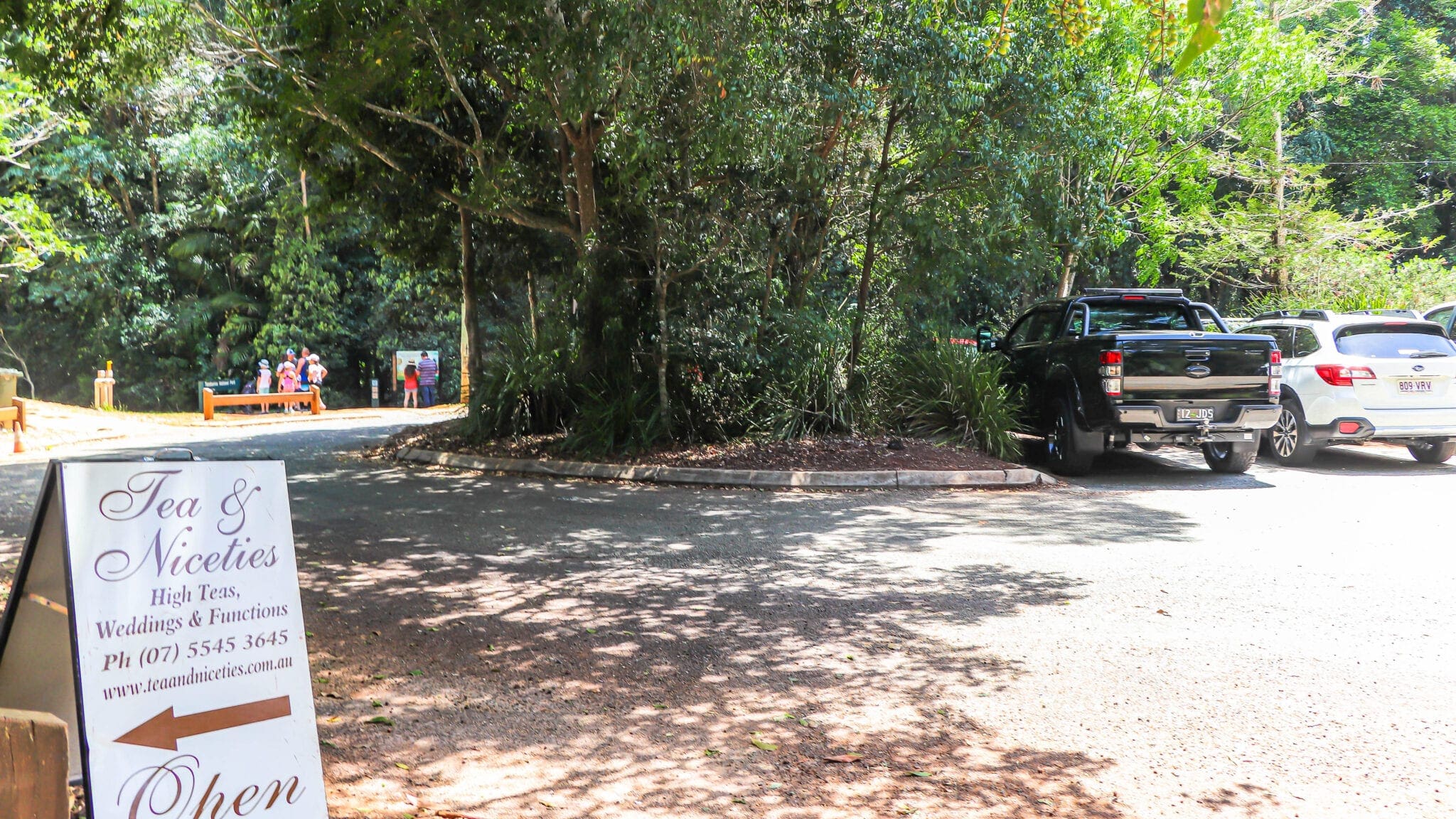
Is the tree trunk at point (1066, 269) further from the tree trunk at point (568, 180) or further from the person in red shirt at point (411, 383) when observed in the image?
the person in red shirt at point (411, 383)

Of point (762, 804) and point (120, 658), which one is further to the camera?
point (762, 804)

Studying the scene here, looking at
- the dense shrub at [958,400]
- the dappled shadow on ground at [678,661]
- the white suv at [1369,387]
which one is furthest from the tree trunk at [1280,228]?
the dappled shadow on ground at [678,661]

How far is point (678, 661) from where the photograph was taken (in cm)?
541

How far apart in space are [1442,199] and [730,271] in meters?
24.3

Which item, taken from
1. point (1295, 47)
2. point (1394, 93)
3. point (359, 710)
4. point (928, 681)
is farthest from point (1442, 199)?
point (359, 710)

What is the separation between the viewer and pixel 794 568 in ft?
25.0

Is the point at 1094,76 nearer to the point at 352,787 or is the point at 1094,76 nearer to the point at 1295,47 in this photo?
the point at 1295,47

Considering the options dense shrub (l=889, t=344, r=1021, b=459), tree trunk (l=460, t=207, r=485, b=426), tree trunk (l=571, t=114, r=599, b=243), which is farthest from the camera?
tree trunk (l=460, t=207, r=485, b=426)

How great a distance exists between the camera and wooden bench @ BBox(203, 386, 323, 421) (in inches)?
953

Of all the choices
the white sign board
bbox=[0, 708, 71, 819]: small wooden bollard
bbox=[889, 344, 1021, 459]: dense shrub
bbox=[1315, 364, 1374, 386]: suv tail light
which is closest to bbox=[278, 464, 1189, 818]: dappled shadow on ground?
bbox=[0, 708, 71, 819]: small wooden bollard

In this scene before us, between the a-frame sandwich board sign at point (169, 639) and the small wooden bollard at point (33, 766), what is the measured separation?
323 mm

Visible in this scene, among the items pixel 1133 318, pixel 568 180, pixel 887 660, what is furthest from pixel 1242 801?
pixel 568 180

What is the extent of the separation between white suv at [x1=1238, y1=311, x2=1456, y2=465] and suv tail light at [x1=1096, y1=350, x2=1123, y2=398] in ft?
7.34

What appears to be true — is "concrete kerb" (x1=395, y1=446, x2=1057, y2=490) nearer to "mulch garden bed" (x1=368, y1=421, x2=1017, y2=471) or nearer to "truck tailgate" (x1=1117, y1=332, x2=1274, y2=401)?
"mulch garden bed" (x1=368, y1=421, x2=1017, y2=471)
